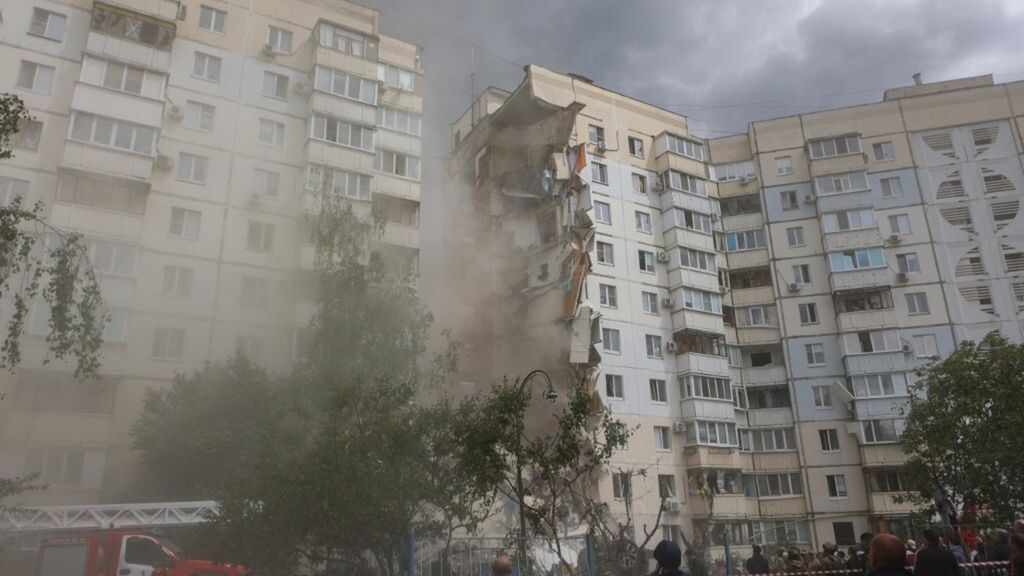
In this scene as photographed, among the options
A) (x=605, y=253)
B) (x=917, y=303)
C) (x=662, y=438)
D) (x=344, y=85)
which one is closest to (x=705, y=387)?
(x=662, y=438)

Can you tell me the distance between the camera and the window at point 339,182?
34.2 metres

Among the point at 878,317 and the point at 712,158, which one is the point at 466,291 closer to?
the point at 712,158

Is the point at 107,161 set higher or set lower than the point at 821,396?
higher

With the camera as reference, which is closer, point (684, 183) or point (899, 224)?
point (899, 224)

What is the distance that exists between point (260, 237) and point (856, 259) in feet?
117

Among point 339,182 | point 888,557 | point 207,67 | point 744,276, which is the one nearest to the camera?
point 888,557

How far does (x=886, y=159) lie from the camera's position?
46.5 metres

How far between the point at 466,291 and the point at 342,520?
90.3 ft

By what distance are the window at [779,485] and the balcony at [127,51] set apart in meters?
39.0

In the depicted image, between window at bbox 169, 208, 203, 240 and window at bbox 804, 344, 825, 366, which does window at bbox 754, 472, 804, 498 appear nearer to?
window at bbox 804, 344, 825, 366

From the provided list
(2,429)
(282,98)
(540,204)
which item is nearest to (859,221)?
(540,204)

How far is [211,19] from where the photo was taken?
35.7 m

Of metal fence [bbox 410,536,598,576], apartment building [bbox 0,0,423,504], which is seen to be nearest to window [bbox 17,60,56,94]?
apartment building [bbox 0,0,423,504]

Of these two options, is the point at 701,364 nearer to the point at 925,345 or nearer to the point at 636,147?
the point at 925,345
